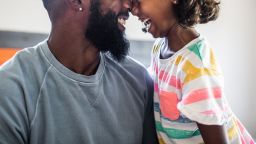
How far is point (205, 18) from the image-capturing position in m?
1.20

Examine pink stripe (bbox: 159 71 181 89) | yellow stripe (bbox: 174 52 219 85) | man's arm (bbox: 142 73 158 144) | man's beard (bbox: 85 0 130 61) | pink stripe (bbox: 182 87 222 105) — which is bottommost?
man's arm (bbox: 142 73 158 144)

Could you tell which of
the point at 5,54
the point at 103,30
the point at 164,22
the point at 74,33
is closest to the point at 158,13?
the point at 164,22

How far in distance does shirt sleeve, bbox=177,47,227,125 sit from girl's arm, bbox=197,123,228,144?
2 cm

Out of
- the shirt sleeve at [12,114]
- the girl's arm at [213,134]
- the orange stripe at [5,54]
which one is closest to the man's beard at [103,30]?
the shirt sleeve at [12,114]

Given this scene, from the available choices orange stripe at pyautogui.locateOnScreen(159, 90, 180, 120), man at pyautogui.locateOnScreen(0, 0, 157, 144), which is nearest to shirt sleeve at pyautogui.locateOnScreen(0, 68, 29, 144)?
man at pyautogui.locateOnScreen(0, 0, 157, 144)

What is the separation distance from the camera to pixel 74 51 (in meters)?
1.07

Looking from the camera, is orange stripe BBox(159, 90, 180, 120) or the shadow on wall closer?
orange stripe BBox(159, 90, 180, 120)

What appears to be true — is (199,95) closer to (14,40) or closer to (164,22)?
(164,22)

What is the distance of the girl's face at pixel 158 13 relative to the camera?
1.12 metres

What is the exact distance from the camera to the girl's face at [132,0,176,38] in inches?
44.3

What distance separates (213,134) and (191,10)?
17.3 inches

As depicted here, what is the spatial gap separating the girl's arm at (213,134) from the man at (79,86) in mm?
257

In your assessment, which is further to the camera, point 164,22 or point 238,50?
point 238,50

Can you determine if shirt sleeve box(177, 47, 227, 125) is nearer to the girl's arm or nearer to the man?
the girl's arm
